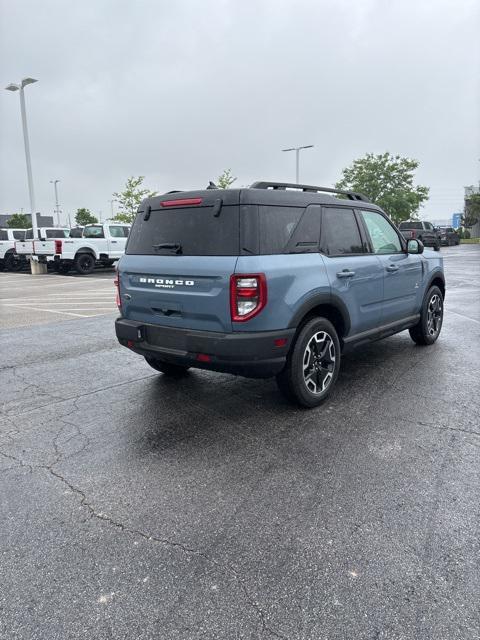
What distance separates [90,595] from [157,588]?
0.97 ft

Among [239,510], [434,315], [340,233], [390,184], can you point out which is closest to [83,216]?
[390,184]

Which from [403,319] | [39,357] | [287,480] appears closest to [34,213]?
[39,357]

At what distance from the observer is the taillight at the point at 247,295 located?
3615mm

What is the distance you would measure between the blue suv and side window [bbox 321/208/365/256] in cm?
1

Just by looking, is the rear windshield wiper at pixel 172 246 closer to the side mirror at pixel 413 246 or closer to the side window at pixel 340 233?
the side window at pixel 340 233

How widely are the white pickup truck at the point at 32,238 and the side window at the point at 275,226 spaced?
18613 mm

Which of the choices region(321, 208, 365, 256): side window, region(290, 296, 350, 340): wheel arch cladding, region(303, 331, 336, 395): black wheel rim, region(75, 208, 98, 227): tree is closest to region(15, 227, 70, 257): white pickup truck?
region(321, 208, 365, 256): side window

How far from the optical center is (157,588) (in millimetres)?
2164

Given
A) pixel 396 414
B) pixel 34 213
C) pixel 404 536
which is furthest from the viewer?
pixel 34 213

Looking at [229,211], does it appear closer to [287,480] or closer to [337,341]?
[337,341]

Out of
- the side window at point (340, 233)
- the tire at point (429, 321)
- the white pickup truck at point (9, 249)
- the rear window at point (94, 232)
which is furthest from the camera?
the white pickup truck at point (9, 249)

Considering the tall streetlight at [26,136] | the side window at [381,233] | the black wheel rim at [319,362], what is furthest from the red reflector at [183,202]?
the tall streetlight at [26,136]

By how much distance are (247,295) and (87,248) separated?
716 inches

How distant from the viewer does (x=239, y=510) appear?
2756mm
